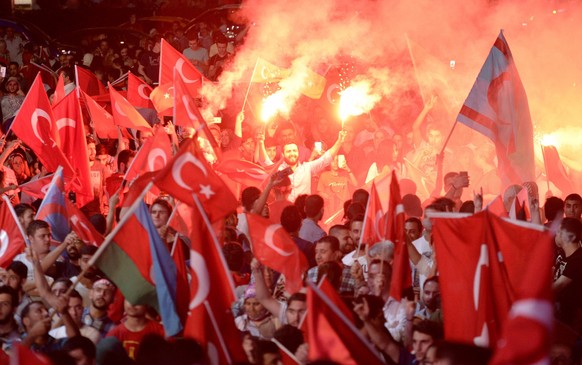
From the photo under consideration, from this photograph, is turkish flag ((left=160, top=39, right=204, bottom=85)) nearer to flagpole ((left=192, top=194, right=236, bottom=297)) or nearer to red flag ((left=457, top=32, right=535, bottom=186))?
red flag ((left=457, top=32, right=535, bottom=186))

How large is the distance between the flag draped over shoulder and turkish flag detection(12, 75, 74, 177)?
221 inches

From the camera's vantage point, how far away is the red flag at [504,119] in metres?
10.8

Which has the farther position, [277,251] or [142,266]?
[277,251]

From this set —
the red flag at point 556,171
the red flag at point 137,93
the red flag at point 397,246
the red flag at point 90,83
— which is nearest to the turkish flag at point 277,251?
the red flag at point 397,246

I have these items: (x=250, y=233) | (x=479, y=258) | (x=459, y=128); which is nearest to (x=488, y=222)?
(x=479, y=258)

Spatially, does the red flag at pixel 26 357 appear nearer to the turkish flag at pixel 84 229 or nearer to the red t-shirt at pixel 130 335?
the red t-shirt at pixel 130 335

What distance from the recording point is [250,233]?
8.69m

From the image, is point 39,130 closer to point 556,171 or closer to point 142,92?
point 142,92

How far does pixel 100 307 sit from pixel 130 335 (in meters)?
0.58

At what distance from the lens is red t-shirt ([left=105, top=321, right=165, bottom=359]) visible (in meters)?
7.28

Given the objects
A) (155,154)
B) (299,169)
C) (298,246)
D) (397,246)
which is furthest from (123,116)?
(397,246)

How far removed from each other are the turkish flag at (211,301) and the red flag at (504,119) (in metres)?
4.12

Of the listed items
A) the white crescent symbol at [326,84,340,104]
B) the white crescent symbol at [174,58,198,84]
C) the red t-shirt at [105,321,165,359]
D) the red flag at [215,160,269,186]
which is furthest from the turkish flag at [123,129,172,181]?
the white crescent symbol at [326,84,340,104]

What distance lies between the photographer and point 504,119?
10891 millimetres
